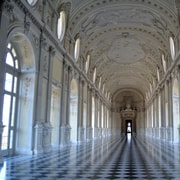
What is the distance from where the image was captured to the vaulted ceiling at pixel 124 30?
17.4m

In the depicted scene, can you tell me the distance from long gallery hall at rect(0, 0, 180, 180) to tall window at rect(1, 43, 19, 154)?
0.14 ft

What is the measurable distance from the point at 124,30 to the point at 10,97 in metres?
14.8

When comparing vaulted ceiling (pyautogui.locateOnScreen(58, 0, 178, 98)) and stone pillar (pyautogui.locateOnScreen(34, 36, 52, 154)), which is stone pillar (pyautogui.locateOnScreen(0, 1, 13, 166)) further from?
vaulted ceiling (pyautogui.locateOnScreen(58, 0, 178, 98))

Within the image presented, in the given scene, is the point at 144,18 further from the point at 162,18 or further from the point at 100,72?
the point at 100,72

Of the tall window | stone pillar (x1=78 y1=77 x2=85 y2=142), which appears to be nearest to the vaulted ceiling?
stone pillar (x1=78 y1=77 x2=85 y2=142)

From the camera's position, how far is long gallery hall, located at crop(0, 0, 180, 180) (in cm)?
821

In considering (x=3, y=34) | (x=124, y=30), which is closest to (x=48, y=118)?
(x=3, y=34)

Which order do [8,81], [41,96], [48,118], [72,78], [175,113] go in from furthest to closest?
[175,113] → [72,78] → [48,118] → [41,96] → [8,81]

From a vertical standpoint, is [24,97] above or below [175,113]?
above

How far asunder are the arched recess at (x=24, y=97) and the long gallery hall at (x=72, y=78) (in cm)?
4

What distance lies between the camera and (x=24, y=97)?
36.9 feet

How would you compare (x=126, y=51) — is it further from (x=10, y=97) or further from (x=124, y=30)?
(x=10, y=97)

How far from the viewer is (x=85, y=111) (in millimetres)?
23625

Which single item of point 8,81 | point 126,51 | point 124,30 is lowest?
point 8,81
